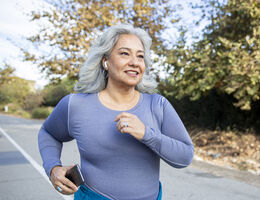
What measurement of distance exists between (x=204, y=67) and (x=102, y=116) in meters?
6.86

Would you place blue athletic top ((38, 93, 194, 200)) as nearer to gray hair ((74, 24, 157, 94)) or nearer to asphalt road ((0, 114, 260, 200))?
gray hair ((74, 24, 157, 94))

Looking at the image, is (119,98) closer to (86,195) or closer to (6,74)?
(86,195)

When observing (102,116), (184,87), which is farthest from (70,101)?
(184,87)

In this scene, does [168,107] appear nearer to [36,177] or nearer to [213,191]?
[213,191]

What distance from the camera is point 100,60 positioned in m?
1.72

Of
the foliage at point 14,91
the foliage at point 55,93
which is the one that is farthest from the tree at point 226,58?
the foliage at point 14,91

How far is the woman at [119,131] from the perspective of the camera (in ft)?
4.59

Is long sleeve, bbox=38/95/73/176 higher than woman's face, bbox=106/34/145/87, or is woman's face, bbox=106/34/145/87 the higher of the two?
woman's face, bbox=106/34/145/87

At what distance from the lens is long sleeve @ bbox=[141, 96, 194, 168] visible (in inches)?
51.2

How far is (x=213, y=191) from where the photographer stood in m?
4.43

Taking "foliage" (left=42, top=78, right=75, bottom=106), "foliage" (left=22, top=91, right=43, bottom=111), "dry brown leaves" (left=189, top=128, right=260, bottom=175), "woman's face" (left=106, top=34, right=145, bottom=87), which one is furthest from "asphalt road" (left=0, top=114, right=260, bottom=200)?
"foliage" (left=22, top=91, right=43, bottom=111)

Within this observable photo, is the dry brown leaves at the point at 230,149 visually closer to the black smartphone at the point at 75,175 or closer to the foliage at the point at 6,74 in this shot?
the black smartphone at the point at 75,175

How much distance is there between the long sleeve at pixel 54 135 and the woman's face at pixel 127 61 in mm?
348

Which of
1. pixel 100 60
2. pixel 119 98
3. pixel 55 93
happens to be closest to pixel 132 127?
pixel 119 98
